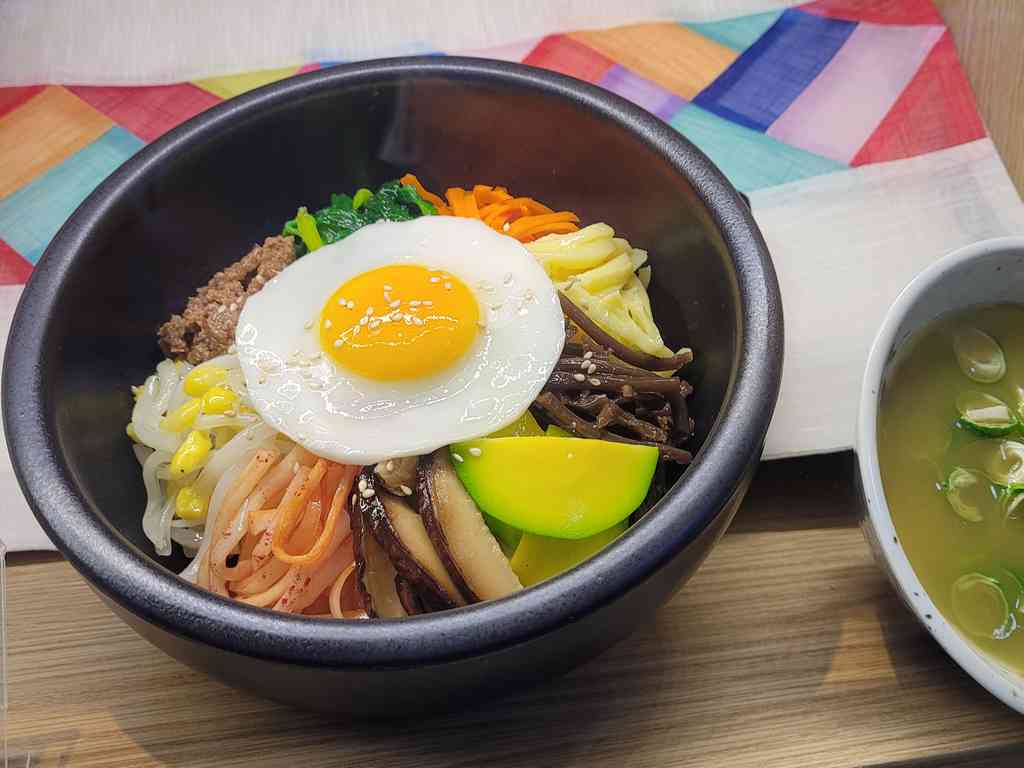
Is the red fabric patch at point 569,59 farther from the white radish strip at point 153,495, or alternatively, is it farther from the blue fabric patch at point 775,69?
the white radish strip at point 153,495

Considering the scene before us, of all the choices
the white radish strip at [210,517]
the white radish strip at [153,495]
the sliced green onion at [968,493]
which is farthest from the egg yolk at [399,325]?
the sliced green onion at [968,493]

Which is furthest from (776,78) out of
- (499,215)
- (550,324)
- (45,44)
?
(45,44)

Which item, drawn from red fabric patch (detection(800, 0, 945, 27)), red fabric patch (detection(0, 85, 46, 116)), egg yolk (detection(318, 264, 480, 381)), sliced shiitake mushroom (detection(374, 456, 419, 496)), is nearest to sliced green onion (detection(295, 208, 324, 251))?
egg yolk (detection(318, 264, 480, 381))

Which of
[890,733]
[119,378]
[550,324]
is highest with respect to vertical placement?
[550,324]

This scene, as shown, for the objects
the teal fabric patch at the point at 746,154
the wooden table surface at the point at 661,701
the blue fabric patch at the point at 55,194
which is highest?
the teal fabric patch at the point at 746,154

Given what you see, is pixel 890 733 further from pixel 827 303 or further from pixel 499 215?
pixel 499 215

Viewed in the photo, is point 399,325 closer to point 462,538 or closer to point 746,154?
point 462,538

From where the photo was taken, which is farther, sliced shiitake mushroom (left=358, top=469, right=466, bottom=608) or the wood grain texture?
the wood grain texture

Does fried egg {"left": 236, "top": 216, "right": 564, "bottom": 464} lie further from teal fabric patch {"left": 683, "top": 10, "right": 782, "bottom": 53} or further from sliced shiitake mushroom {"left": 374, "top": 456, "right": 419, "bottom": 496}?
teal fabric patch {"left": 683, "top": 10, "right": 782, "bottom": 53}
